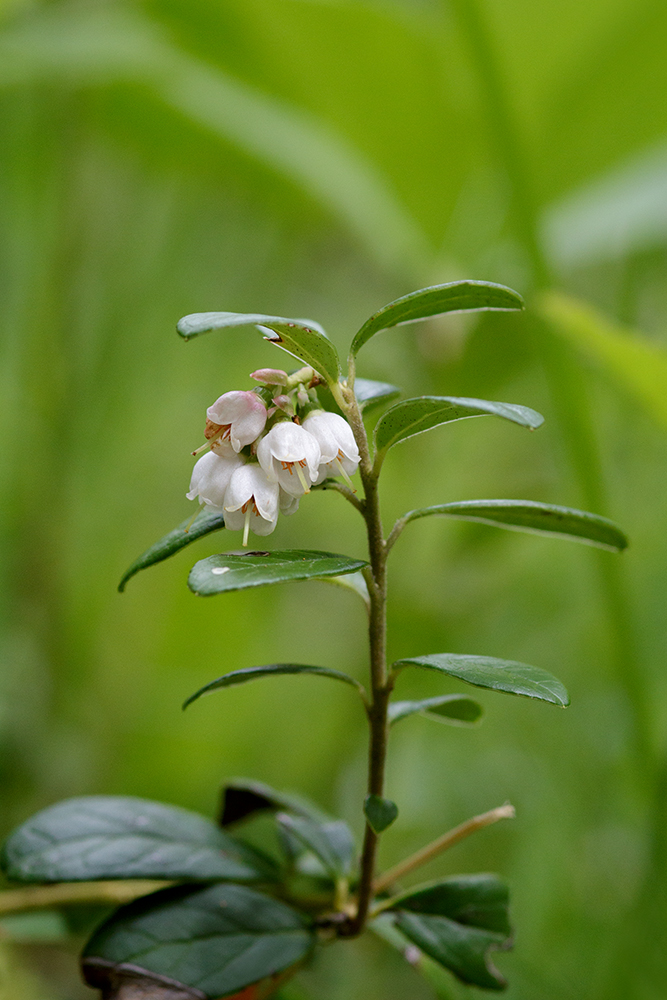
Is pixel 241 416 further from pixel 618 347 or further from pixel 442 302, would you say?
pixel 618 347

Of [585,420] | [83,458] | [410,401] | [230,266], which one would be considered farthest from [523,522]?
[230,266]

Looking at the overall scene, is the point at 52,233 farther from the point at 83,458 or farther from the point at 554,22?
the point at 554,22

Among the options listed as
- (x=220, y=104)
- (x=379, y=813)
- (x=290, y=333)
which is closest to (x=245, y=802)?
(x=379, y=813)

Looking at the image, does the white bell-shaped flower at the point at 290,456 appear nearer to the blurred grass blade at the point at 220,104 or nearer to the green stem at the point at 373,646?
the green stem at the point at 373,646

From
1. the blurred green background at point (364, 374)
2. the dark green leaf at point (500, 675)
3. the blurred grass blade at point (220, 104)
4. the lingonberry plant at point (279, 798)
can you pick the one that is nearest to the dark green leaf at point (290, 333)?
the lingonberry plant at point (279, 798)

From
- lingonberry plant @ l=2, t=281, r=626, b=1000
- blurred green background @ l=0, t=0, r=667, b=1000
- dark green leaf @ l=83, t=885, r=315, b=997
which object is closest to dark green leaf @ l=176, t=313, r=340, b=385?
lingonberry plant @ l=2, t=281, r=626, b=1000
